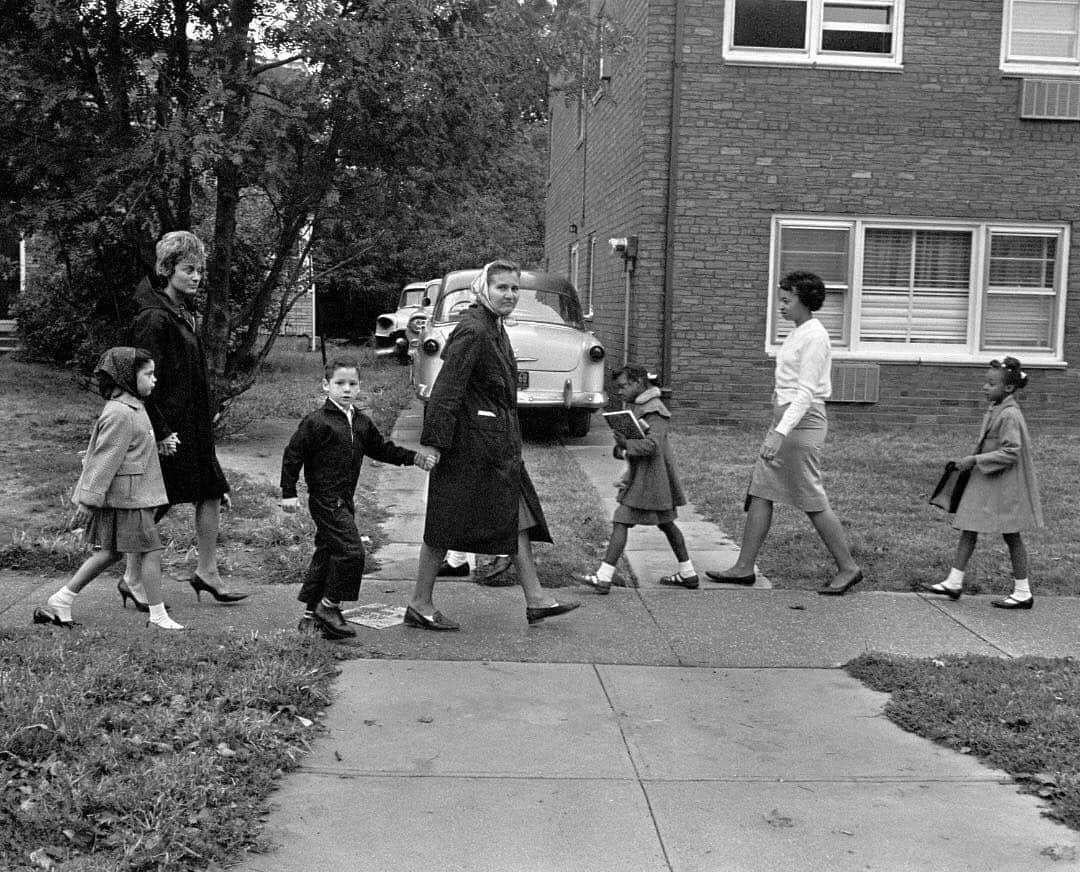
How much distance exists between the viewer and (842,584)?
6996 mm

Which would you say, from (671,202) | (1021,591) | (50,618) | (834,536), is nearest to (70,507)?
(50,618)

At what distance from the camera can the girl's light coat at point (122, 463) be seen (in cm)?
570

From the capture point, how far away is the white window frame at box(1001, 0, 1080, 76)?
14.3 metres

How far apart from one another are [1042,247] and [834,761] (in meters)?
11.7

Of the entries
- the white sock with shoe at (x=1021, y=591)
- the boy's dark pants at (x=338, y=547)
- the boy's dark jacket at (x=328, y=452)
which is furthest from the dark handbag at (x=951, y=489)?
the boy's dark pants at (x=338, y=547)

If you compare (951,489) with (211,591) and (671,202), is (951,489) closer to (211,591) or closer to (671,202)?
(211,591)

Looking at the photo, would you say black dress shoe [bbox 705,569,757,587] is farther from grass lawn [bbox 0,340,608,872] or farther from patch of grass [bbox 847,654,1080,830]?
patch of grass [bbox 847,654,1080,830]

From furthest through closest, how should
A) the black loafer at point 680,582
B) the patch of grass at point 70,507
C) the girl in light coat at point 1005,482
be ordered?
the patch of grass at point 70,507 → the black loafer at point 680,582 → the girl in light coat at point 1005,482

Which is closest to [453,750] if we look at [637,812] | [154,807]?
[637,812]

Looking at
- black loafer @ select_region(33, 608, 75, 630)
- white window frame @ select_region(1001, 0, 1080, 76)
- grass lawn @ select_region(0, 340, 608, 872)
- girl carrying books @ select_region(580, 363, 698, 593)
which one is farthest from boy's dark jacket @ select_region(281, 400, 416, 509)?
white window frame @ select_region(1001, 0, 1080, 76)

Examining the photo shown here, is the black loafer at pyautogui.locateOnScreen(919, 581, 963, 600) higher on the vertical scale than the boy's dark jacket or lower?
lower

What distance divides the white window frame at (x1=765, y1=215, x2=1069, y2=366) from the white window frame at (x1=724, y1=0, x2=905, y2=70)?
1673 mm

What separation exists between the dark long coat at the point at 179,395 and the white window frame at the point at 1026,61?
11.2 metres

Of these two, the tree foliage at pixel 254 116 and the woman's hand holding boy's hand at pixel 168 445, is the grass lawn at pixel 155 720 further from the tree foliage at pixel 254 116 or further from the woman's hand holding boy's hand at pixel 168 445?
the tree foliage at pixel 254 116
